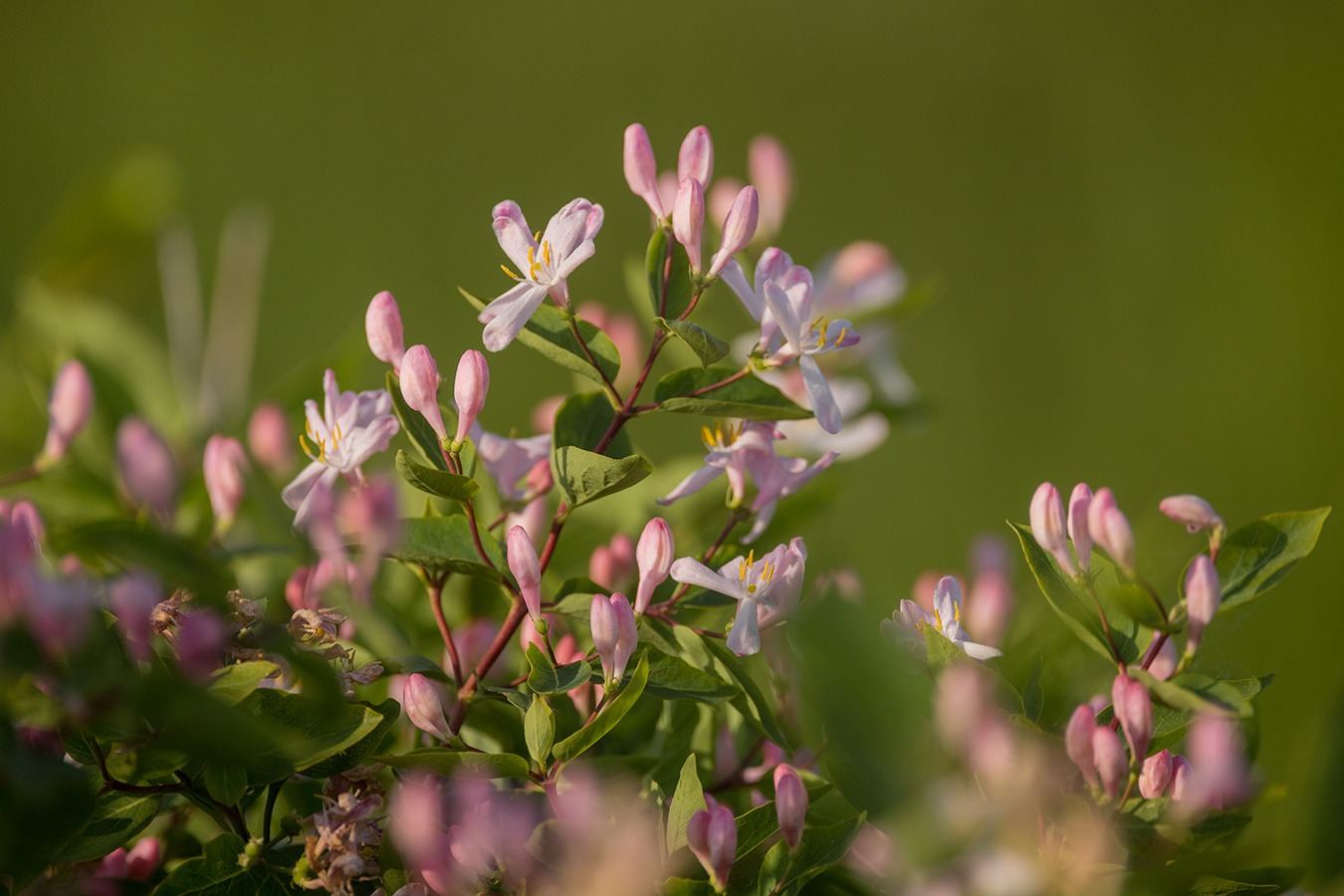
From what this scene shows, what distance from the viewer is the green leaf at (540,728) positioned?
0.85 feet

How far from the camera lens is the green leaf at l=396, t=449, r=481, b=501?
Result: 0.88 ft

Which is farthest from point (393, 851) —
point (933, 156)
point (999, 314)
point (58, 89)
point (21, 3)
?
point (21, 3)

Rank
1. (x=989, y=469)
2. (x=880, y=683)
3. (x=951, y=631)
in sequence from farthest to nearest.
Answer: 1. (x=989, y=469)
2. (x=951, y=631)
3. (x=880, y=683)

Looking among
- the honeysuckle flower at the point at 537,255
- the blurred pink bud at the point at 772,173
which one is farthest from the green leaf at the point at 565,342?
the blurred pink bud at the point at 772,173

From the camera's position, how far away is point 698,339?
11.0 inches

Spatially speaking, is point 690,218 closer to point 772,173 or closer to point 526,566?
point 526,566

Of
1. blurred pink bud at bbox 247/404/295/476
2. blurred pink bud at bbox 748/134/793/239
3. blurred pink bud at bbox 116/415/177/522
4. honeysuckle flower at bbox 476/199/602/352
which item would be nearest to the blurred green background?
blurred pink bud at bbox 748/134/793/239

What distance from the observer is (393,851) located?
0.89 ft

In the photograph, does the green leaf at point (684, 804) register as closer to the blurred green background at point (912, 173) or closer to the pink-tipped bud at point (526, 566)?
the pink-tipped bud at point (526, 566)

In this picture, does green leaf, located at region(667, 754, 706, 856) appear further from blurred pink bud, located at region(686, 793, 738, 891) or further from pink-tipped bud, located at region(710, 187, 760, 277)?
pink-tipped bud, located at region(710, 187, 760, 277)

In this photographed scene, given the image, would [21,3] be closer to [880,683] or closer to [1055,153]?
[1055,153]

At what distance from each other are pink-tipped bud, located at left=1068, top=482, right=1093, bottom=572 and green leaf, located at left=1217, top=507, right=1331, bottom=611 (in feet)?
0.11

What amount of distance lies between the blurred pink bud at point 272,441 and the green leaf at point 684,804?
269mm

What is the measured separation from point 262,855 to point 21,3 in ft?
7.86
